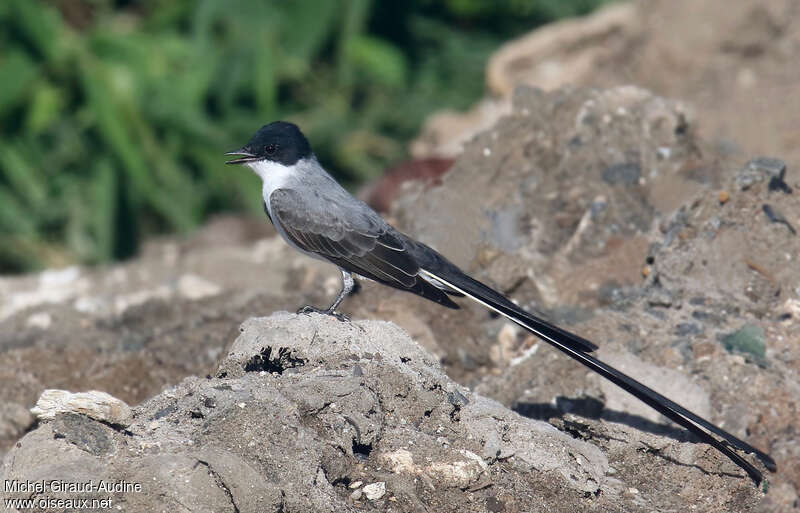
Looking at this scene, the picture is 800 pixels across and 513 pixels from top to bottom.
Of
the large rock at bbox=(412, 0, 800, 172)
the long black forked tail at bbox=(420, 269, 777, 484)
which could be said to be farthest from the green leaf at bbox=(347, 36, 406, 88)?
the long black forked tail at bbox=(420, 269, 777, 484)

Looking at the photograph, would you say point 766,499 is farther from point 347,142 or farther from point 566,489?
point 347,142

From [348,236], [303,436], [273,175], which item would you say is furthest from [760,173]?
[303,436]

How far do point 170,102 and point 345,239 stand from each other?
527 centimetres

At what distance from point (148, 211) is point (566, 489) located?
6971 mm

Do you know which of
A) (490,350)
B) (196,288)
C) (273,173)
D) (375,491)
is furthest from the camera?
(196,288)

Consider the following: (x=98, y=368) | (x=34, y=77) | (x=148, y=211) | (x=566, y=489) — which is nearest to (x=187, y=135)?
(x=148, y=211)

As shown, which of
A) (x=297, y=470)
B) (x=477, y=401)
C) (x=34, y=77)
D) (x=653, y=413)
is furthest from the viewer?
(x=34, y=77)

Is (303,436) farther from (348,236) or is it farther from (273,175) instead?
(273,175)

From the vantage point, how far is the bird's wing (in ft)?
16.9

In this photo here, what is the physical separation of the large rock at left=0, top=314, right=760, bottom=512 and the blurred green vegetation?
5.82 meters

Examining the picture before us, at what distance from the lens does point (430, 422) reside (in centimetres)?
418

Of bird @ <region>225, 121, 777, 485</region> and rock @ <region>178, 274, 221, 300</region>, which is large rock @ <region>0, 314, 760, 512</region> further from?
rock @ <region>178, 274, 221, 300</region>

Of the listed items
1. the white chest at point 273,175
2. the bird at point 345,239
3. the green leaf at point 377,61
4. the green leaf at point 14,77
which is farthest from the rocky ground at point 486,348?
the green leaf at point 377,61

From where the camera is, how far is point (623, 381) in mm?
4402
